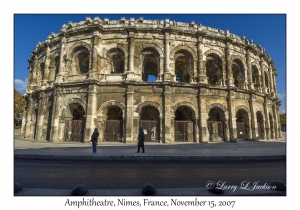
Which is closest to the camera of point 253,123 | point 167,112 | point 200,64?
point 167,112

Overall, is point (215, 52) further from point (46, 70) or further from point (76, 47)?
point (46, 70)

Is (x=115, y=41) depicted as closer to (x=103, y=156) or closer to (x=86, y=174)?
(x=103, y=156)

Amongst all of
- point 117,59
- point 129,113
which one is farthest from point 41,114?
point 129,113

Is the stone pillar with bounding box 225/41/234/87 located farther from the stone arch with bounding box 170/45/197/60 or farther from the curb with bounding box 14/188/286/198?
the curb with bounding box 14/188/286/198

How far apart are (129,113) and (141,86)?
2266mm

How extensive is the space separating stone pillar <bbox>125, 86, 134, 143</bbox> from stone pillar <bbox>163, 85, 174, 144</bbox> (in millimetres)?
2448

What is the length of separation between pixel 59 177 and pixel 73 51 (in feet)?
40.5

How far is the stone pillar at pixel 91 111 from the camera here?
12.0 m

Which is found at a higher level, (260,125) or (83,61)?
(83,61)

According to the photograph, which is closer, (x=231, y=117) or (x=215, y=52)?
(x=231, y=117)

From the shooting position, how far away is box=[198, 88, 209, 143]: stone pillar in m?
12.6

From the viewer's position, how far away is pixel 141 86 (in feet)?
41.5

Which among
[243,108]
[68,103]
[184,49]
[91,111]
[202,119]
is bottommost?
[202,119]

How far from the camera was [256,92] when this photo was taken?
15477 mm
